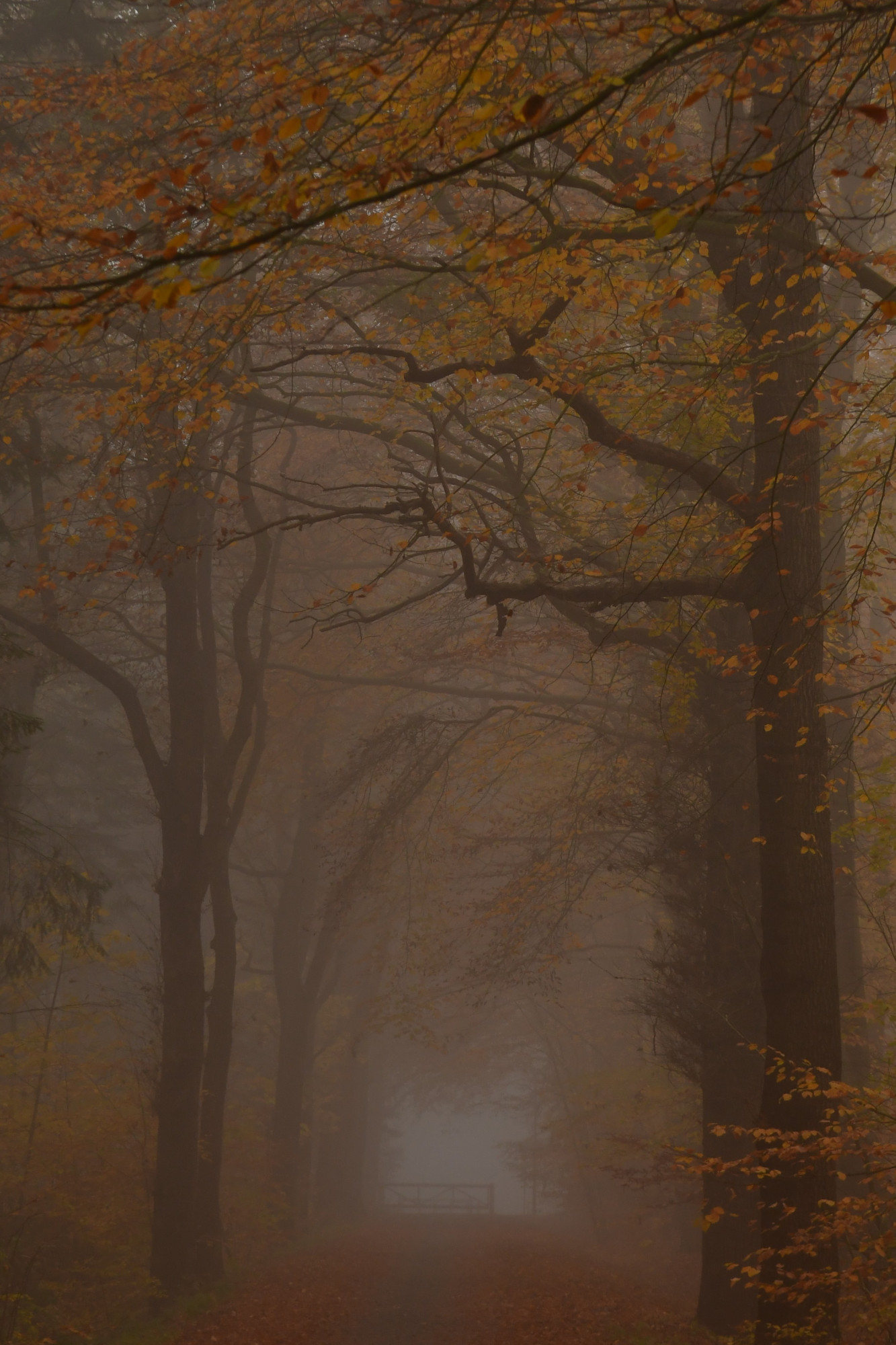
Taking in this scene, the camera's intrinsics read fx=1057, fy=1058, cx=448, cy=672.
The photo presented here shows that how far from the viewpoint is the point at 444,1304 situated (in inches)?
492

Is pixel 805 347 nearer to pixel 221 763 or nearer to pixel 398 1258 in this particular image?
pixel 221 763

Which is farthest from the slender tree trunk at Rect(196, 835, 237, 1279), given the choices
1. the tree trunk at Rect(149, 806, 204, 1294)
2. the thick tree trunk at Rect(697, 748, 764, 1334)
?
the thick tree trunk at Rect(697, 748, 764, 1334)

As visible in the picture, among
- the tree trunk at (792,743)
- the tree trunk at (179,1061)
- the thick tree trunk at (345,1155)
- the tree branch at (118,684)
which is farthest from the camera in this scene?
the thick tree trunk at (345,1155)

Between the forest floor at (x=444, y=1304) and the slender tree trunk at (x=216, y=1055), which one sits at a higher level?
the slender tree trunk at (x=216, y=1055)

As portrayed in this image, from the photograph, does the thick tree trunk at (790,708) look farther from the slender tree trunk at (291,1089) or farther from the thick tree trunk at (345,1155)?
the thick tree trunk at (345,1155)

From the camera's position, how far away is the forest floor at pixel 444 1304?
923cm

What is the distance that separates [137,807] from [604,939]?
503 inches

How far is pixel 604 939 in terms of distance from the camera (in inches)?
1126

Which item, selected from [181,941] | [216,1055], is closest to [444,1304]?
[216,1055]

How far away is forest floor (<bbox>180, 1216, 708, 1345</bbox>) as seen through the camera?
364 inches

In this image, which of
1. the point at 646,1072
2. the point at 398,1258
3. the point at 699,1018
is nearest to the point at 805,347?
the point at 699,1018

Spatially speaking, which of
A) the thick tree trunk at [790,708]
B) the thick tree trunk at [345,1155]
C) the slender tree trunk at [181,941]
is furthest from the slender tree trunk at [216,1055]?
the thick tree trunk at [345,1155]

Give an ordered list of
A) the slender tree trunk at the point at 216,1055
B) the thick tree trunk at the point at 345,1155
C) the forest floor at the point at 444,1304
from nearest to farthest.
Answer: the forest floor at the point at 444,1304 → the slender tree trunk at the point at 216,1055 → the thick tree trunk at the point at 345,1155

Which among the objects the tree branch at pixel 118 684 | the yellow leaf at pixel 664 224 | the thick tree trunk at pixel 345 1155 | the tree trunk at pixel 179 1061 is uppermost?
the tree branch at pixel 118 684
